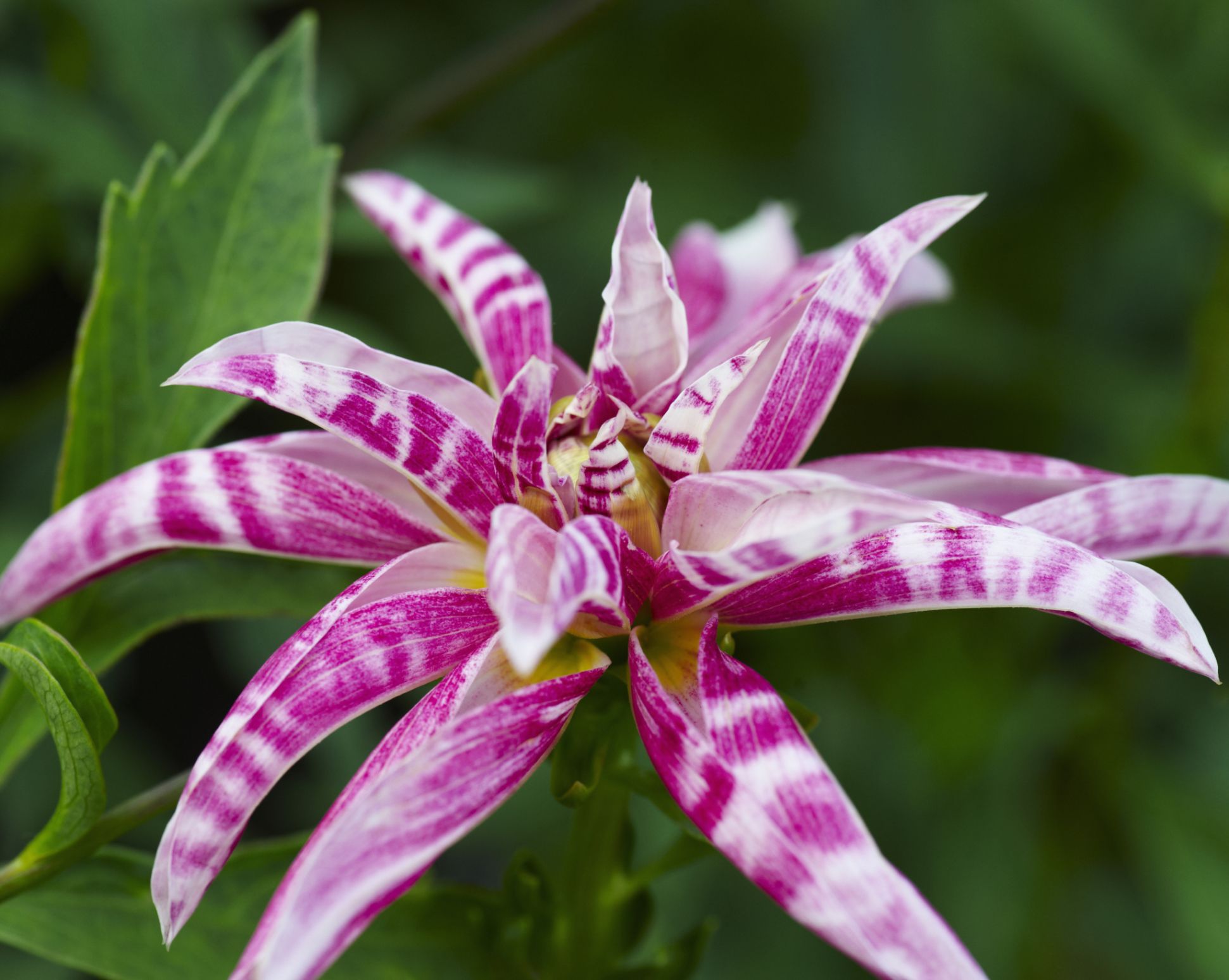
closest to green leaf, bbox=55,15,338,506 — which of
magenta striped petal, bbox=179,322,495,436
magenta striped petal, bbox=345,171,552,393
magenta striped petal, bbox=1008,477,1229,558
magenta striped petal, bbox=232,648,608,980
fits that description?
magenta striped petal, bbox=345,171,552,393

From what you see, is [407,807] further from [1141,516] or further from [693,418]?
[1141,516]

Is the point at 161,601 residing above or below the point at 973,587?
below

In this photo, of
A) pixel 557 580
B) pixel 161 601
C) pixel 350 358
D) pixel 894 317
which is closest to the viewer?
pixel 557 580

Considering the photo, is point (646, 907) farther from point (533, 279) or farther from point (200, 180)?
point (200, 180)

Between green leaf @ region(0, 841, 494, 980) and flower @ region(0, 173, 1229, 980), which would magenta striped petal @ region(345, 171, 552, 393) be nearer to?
flower @ region(0, 173, 1229, 980)

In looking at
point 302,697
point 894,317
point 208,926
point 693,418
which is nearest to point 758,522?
point 693,418

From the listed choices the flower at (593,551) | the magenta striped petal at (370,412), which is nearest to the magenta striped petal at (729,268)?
the flower at (593,551)

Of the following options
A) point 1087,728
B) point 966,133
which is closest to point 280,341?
point 1087,728

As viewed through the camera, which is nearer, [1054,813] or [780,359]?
[780,359]
